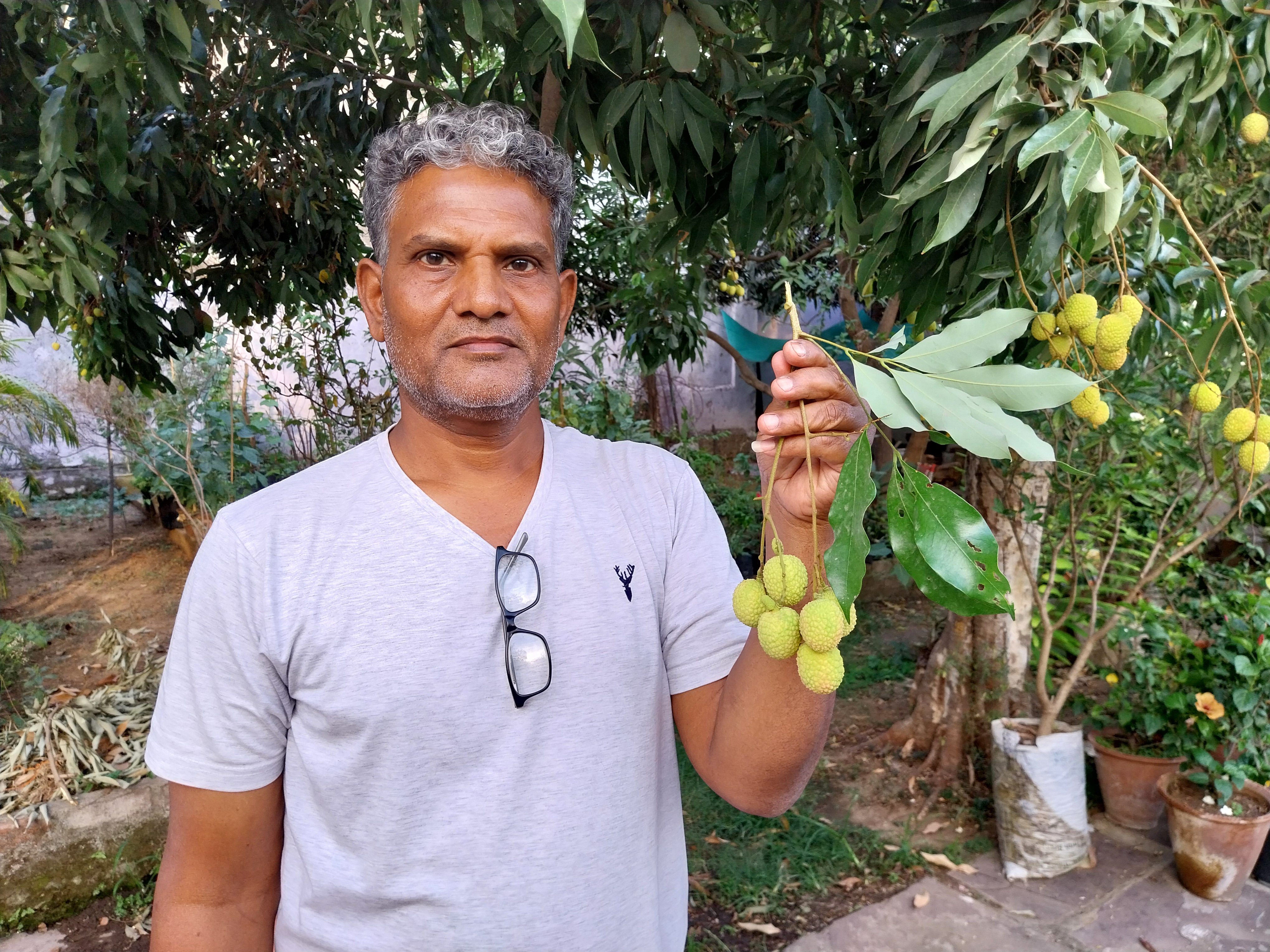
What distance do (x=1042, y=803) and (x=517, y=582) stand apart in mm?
2488

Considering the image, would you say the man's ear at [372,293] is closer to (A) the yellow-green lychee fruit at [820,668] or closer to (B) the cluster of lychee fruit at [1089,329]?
(A) the yellow-green lychee fruit at [820,668]

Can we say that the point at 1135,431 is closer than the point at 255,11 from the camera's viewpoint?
No

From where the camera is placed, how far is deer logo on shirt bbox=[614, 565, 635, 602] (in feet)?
3.89

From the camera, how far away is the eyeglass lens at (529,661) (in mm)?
1092

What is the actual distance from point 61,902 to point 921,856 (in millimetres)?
2849

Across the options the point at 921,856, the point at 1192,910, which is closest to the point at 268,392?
the point at 921,856

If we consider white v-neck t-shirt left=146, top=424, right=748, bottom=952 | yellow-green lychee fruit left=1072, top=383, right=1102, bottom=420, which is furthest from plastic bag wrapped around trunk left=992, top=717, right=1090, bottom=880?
white v-neck t-shirt left=146, top=424, right=748, bottom=952

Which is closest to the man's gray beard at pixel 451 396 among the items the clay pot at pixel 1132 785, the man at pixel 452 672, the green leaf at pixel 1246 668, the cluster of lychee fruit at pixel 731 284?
the man at pixel 452 672

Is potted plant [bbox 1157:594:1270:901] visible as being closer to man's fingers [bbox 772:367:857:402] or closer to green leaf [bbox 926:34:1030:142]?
green leaf [bbox 926:34:1030:142]

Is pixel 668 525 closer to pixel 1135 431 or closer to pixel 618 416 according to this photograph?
pixel 1135 431

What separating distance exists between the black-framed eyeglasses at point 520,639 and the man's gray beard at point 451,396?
0.61 feet

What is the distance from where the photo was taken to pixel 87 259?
1888 mm

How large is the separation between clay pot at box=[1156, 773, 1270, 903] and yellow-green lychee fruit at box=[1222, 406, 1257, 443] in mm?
1900

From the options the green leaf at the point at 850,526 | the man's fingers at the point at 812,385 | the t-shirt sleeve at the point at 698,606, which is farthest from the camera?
the t-shirt sleeve at the point at 698,606
